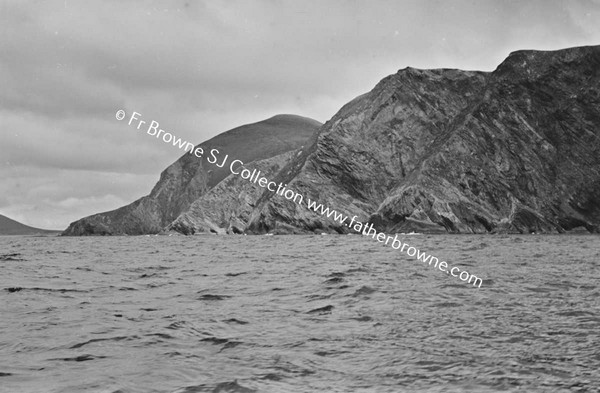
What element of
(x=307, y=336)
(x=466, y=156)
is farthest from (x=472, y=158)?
(x=307, y=336)

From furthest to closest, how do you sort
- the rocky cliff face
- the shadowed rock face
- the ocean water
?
the rocky cliff face → the shadowed rock face → the ocean water

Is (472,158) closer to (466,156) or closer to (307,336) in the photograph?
(466,156)

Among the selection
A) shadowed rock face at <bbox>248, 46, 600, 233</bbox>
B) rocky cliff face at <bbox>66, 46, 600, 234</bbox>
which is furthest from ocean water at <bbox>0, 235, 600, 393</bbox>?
rocky cliff face at <bbox>66, 46, 600, 234</bbox>

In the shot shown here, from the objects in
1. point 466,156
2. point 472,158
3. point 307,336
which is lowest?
point 307,336

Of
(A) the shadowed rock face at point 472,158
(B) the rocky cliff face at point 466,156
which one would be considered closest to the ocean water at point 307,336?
(A) the shadowed rock face at point 472,158

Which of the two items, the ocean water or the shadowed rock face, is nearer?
the ocean water

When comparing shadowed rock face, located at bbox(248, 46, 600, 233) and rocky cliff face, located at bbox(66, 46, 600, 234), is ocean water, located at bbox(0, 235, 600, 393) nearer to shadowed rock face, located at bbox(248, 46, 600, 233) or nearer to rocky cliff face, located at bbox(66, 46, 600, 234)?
shadowed rock face, located at bbox(248, 46, 600, 233)
